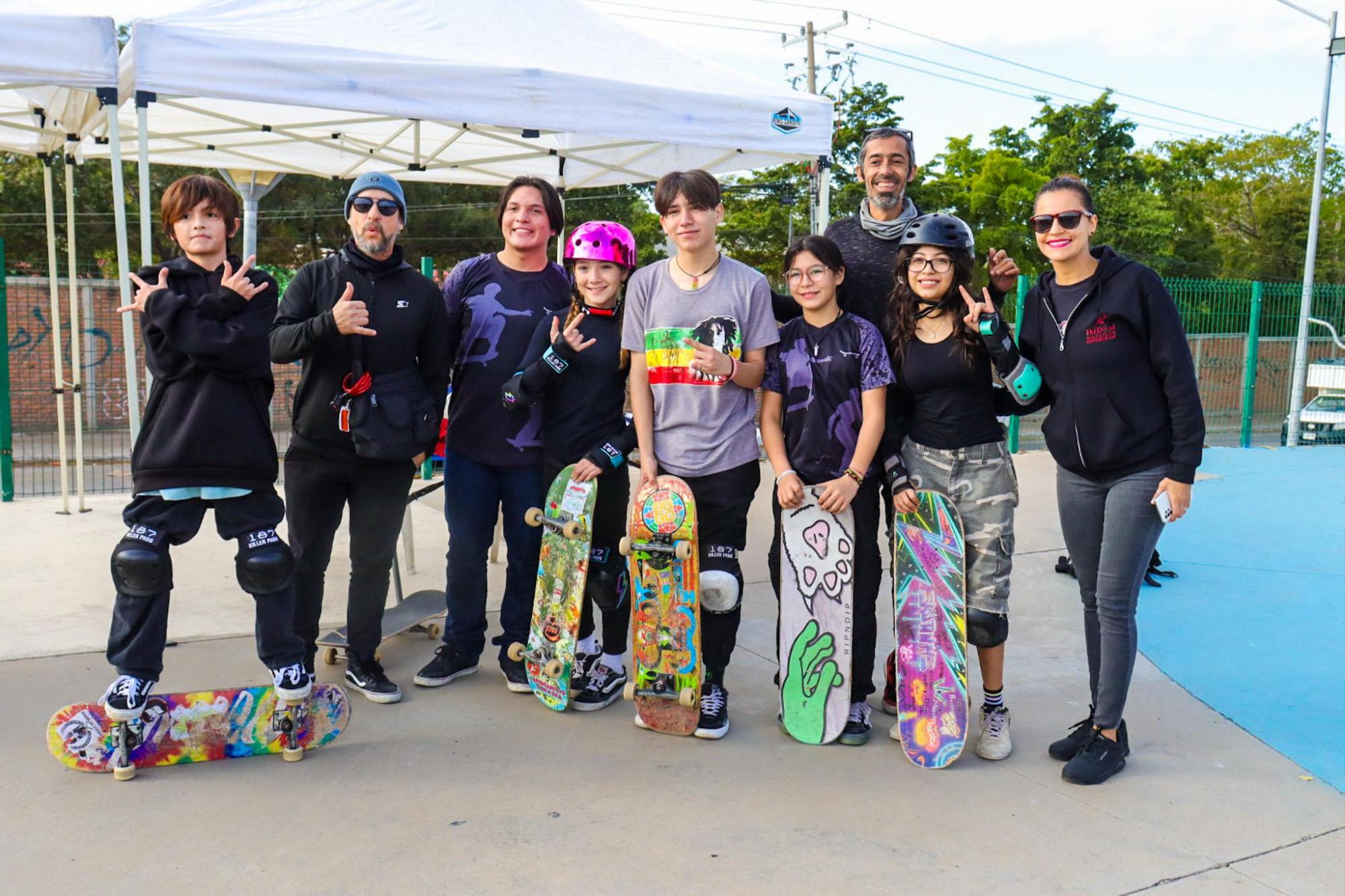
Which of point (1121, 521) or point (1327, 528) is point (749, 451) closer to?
point (1121, 521)

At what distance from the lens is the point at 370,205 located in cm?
329

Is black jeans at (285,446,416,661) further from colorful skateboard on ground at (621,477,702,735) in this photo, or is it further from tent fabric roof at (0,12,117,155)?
tent fabric roof at (0,12,117,155)

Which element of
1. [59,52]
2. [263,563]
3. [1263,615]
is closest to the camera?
[263,563]

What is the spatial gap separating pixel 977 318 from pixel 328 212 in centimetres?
2096

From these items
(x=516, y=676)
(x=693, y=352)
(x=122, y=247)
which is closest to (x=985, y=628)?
(x=693, y=352)

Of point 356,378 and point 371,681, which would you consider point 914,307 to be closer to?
point 356,378

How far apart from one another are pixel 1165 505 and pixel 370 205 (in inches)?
101

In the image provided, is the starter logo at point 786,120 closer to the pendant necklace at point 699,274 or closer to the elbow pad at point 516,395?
the pendant necklace at point 699,274

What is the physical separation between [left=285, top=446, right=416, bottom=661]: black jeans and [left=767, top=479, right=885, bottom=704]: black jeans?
4.39 ft

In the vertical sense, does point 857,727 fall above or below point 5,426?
below

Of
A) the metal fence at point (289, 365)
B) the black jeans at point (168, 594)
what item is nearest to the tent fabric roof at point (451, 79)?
the black jeans at point (168, 594)

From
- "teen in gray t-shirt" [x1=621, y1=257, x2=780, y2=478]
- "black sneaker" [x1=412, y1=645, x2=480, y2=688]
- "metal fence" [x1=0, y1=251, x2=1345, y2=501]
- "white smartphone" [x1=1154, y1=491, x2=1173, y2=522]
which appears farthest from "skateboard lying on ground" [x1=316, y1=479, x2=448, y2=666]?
→ "metal fence" [x1=0, y1=251, x2=1345, y2=501]

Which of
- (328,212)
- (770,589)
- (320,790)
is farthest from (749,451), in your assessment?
(328,212)

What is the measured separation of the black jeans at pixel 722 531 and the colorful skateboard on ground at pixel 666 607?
0.06 meters
